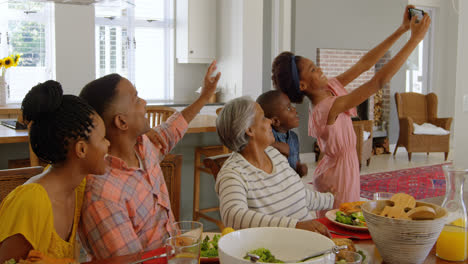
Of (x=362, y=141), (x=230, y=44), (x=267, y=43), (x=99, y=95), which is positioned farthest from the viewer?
(x=267, y=43)

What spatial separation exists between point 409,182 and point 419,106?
2.35 m

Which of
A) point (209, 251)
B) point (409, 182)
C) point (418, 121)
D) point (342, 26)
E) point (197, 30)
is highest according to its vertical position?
point (342, 26)

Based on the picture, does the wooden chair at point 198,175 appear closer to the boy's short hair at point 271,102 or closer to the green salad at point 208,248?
the boy's short hair at point 271,102

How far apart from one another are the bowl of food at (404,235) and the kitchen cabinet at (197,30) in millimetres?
6090

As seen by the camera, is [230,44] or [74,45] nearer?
[74,45]

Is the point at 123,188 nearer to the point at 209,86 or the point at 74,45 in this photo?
the point at 209,86

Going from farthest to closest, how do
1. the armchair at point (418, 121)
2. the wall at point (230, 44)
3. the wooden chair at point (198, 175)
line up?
1. the armchair at point (418, 121)
2. the wall at point (230, 44)
3. the wooden chair at point (198, 175)

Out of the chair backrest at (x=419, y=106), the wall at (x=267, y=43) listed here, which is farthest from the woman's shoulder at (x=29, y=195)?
the chair backrest at (x=419, y=106)

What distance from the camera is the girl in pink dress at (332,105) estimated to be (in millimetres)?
2146

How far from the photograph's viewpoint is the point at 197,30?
7.09m

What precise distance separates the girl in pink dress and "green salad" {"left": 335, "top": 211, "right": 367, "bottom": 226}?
2.08 ft

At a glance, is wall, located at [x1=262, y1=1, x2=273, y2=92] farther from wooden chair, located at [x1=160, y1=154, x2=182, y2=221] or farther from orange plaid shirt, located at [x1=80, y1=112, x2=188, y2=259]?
orange plaid shirt, located at [x1=80, y1=112, x2=188, y2=259]

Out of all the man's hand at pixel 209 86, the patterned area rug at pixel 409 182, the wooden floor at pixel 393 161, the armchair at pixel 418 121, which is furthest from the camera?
the armchair at pixel 418 121

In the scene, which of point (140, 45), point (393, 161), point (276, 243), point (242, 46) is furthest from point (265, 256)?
point (393, 161)
